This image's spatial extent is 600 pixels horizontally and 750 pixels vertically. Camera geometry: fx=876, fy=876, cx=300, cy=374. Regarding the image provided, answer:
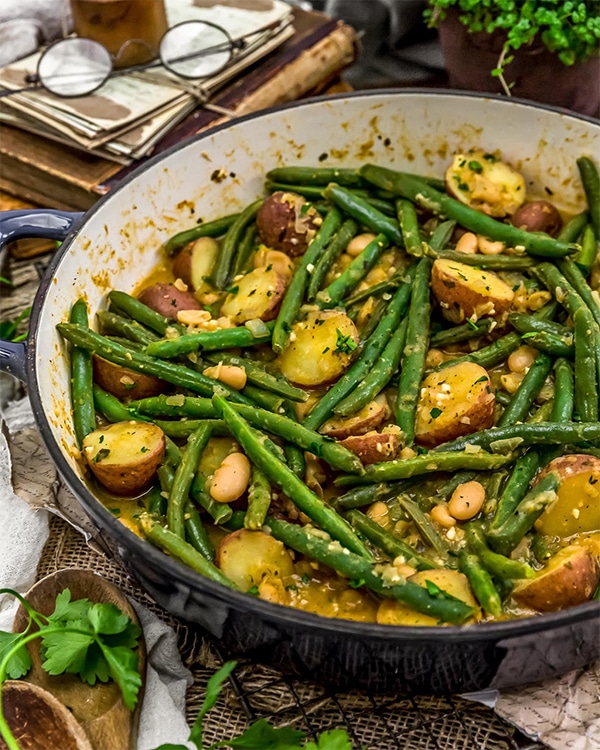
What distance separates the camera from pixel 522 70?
4449 mm

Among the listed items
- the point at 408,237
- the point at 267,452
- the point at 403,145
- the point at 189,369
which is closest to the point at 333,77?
the point at 403,145

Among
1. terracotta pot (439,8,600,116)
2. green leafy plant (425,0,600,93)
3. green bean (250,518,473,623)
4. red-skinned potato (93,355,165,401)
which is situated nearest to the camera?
green bean (250,518,473,623)

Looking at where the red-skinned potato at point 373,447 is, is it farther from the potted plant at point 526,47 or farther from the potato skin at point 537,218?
the potted plant at point 526,47

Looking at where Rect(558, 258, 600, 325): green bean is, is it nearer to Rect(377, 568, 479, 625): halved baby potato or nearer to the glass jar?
Rect(377, 568, 479, 625): halved baby potato

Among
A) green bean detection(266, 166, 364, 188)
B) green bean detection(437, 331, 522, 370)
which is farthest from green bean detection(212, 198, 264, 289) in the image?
green bean detection(437, 331, 522, 370)

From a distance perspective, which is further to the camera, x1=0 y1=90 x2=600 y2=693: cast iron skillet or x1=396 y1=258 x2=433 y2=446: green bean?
x1=396 y1=258 x2=433 y2=446: green bean

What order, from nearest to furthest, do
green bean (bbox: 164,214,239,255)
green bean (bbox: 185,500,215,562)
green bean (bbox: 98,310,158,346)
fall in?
green bean (bbox: 185,500,215,562)
green bean (bbox: 98,310,158,346)
green bean (bbox: 164,214,239,255)

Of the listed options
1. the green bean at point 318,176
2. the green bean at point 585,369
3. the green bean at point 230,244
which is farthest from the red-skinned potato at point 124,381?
the green bean at point 585,369

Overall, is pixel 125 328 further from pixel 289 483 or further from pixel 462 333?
pixel 462 333

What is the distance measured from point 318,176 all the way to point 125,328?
118 cm

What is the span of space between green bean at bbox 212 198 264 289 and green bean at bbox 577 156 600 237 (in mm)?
1429

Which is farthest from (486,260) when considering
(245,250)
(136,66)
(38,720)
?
(136,66)

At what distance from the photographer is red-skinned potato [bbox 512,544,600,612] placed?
2.57 m

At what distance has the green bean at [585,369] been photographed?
3070 millimetres
